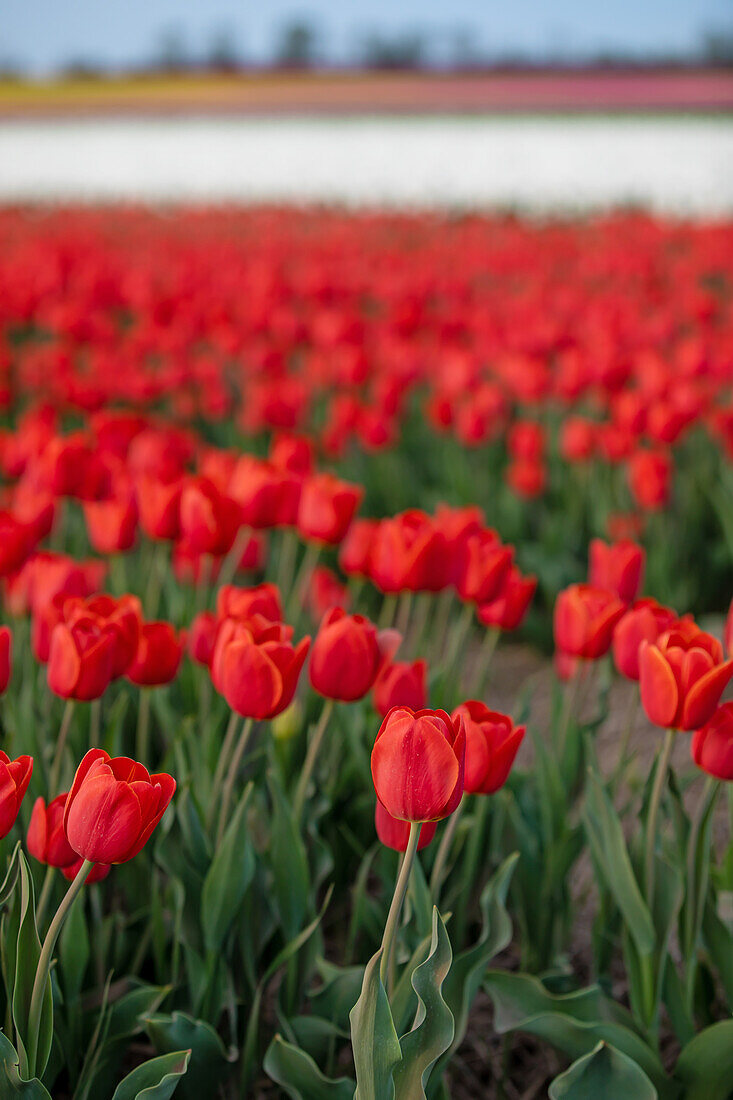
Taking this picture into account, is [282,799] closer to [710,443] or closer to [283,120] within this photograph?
[710,443]

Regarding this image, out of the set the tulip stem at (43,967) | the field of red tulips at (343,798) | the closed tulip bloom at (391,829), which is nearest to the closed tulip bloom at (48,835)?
the field of red tulips at (343,798)

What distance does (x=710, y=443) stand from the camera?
353 centimetres

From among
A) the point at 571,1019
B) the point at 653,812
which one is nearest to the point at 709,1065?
the point at 571,1019

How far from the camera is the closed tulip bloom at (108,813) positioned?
0.93m

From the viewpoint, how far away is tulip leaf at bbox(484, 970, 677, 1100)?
1.19 meters

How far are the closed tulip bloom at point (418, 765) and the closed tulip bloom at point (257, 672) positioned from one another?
0.80 feet

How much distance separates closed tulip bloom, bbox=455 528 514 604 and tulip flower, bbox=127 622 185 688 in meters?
0.44

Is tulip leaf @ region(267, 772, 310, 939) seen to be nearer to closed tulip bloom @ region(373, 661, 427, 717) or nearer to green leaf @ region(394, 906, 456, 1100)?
closed tulip bloom @ region(373, 661, 427, 717)

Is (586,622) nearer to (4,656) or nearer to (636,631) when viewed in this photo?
(636,631)

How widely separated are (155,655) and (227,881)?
0.30 m

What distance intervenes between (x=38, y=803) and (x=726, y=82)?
2103 centimetres

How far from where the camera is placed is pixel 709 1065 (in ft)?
3.93

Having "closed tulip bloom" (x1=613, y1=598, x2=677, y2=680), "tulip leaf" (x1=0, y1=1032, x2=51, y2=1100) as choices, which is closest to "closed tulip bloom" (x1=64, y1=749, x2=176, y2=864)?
"tulip leaf" (x1=0, y1=1032, x2=51, y2=1100)

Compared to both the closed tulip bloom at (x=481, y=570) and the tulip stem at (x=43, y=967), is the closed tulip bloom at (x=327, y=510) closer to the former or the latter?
the closed tulip bloom at (x=481, y=570)
